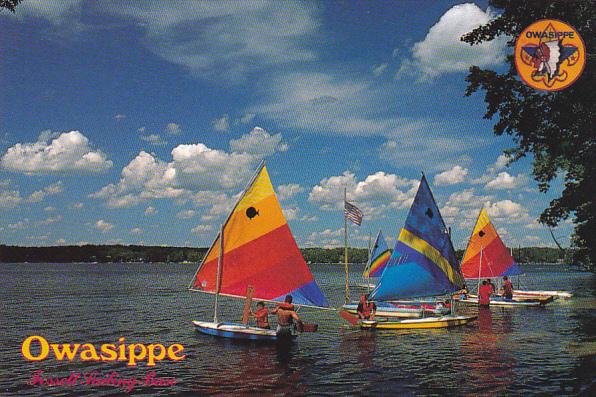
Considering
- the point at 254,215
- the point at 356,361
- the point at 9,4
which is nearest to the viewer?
the point at 9,4

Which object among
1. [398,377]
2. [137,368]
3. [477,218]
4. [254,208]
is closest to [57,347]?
[137,368]

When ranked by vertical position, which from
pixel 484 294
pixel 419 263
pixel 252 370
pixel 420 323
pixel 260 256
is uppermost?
pixel 260 256

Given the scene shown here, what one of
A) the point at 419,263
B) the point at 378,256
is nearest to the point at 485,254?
the point at 378,256

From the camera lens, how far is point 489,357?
26.8 metres

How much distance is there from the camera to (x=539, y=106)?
31.4 m

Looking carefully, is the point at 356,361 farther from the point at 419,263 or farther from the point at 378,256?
the point at 378,256

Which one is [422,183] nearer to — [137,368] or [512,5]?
[512,5]

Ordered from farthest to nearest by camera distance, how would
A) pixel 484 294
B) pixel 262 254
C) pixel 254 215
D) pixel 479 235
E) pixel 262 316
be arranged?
pixel 479 235 → pixel 484 294 → pixel 262 254 → pixel 254 215 → pixel 262 316

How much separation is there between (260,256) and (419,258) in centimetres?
1039

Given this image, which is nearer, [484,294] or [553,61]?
[553,61]

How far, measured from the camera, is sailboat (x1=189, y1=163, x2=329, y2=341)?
98.0 feet

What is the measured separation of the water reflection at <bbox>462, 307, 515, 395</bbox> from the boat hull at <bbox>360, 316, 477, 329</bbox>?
130 centimetres

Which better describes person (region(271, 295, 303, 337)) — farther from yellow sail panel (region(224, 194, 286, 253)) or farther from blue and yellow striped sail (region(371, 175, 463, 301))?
blue and yellow striped sail (region(371, 175, 463, 301))

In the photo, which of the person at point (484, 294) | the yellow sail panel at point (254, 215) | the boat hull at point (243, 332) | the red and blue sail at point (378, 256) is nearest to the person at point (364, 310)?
the boat hull at point (243, 332)
